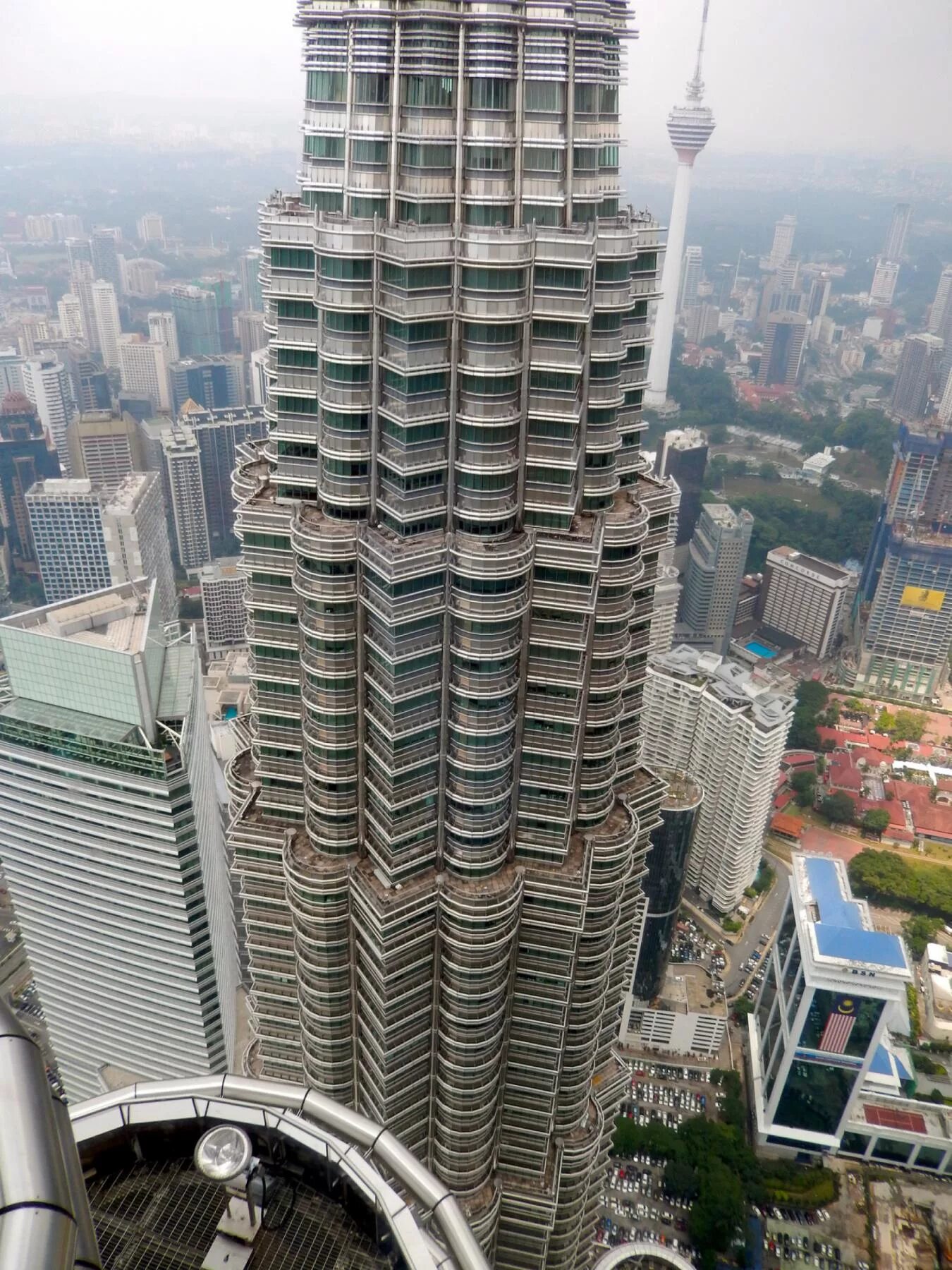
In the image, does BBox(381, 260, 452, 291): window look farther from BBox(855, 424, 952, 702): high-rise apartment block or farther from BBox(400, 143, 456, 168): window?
BBox(855, 424, 952, 702): high-rise apartment block

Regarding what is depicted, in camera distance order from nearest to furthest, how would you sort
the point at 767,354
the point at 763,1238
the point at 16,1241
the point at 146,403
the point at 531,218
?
the point at 16,1241 → the point at 531,218 → the point at 763,1238 → the point at 146,403 → the point at 767,354

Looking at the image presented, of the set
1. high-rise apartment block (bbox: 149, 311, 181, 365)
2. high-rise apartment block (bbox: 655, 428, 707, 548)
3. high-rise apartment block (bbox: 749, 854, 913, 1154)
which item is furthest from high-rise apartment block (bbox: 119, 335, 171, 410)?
high-rise apartment block (bbox: 749, 854, 913, 1154)

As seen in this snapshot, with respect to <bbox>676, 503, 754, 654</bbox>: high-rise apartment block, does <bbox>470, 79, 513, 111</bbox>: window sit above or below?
above

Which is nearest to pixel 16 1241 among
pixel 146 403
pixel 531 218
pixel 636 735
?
pixel 531 218

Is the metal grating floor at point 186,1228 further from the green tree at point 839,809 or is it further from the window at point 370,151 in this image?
the green tree at point 839,809

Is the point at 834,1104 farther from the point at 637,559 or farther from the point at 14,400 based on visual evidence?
the point at 14,400
